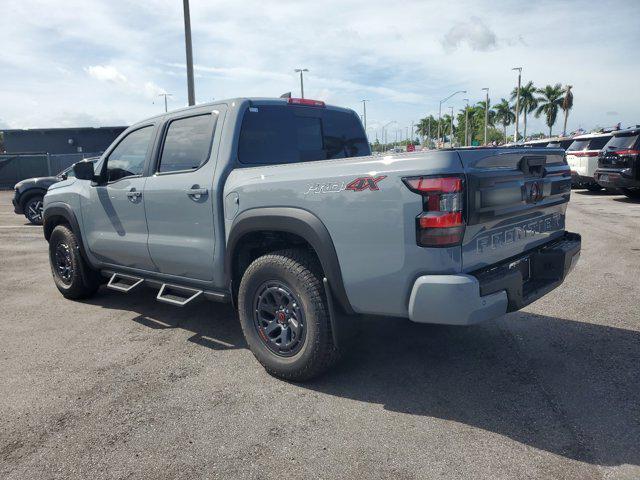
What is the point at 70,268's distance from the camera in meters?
5.71

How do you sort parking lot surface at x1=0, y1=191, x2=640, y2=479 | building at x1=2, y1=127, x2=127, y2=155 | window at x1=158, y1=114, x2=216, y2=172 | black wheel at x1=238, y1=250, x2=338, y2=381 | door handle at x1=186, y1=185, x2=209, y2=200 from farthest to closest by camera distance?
building at x1=2, y1=127, x2=127, y2=155, window at x1=158, y1=114, x2=216, y2=172, door handle at x1=186, y1=185, x2=209, y2=200, black wheel at x1=238, y1=250, x2=338, y2=381, parking lot surface at x1=0, y1=191, x2=640, y2=479

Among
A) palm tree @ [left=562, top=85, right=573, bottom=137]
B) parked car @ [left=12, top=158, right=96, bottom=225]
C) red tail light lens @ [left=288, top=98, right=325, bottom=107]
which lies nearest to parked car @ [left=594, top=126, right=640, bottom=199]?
red tail light lens @ [left=288, top=98, right=325, bottom=107]

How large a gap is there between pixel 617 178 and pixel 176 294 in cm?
1193

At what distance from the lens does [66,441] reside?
9.55 ft

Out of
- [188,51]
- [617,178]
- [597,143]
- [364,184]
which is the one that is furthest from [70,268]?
[597,143]

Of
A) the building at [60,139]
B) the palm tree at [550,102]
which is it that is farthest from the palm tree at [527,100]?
the building at [60,139]

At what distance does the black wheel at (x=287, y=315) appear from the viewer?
3.28 meters

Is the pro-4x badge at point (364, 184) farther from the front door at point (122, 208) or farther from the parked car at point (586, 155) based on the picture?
the parked car at point (586, 155)

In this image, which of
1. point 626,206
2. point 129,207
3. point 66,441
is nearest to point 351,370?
point 66,441

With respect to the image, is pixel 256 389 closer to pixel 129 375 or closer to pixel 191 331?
pixel 129 375

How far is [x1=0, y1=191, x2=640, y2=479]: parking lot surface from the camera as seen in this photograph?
264cm

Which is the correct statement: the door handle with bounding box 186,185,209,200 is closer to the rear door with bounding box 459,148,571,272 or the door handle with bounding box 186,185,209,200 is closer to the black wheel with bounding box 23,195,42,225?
the rear door with bounding box 459,148,571,272

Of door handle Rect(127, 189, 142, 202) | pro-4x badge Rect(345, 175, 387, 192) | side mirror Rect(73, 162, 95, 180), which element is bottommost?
door handle Rect(127, 189, 142, 202)

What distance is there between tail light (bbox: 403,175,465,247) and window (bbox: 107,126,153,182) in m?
2.86
